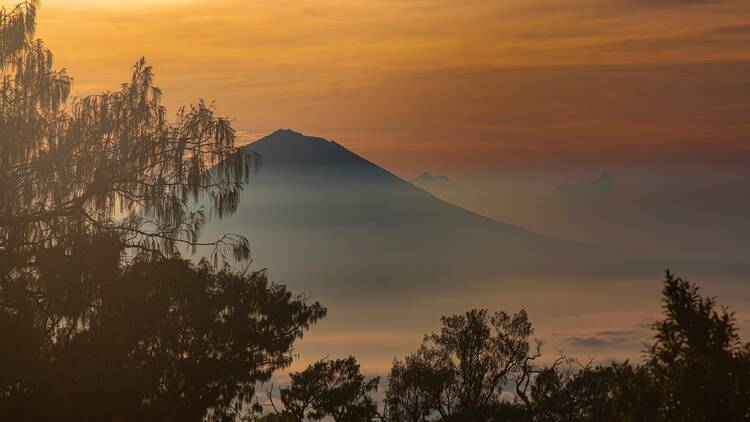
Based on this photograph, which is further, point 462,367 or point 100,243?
point 462,367

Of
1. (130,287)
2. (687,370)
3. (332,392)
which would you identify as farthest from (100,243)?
(332,392)

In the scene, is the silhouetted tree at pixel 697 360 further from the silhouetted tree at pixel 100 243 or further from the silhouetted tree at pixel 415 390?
the silhouetted tree at pixel 415 390

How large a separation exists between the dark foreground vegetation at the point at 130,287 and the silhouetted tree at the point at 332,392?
56.5 feet

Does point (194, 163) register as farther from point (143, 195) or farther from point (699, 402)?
point (699, 402)

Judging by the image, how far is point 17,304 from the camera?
888 inches

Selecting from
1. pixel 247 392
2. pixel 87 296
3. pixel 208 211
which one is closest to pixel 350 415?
pixel 247 392

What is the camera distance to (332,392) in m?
46.3

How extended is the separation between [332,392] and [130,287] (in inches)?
905

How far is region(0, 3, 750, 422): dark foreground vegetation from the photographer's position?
909 inches

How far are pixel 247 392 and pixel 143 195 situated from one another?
718 centimetres

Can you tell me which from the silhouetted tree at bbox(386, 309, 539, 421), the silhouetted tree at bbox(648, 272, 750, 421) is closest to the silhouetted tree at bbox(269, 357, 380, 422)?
the silhouetted tree at bbox(386, 309, 539, 421)

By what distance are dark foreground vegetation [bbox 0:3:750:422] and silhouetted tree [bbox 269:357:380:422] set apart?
17.2 m

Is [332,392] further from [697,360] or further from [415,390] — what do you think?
[697,360]

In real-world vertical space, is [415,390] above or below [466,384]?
below
